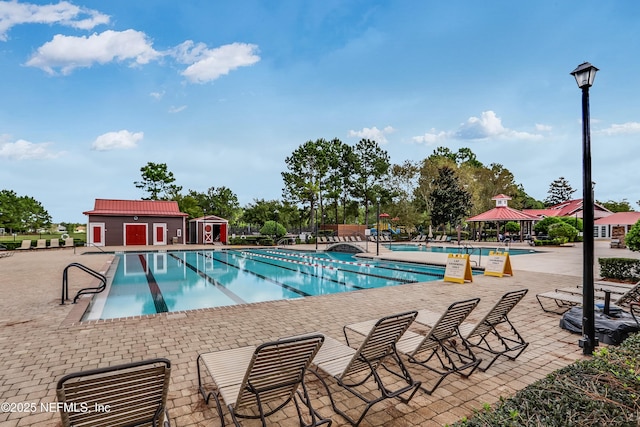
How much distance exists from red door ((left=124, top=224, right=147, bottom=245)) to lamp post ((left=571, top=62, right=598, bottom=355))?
30.9 m

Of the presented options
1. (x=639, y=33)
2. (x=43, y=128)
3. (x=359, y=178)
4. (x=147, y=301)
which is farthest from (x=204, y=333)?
(x=359, y=178)

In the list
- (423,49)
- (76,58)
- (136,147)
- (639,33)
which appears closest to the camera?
(639,33)

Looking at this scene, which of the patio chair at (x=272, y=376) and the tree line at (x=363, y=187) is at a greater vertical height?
the tree line at (x=363, y=187)

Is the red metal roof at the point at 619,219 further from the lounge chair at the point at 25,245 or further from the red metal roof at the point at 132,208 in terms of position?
the lounge chair at the point at 25,245

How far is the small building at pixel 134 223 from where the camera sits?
90.2 ft

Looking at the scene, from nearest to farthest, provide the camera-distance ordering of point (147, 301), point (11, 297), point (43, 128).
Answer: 1. point (11, 297)
2. point (147, 301)
3. point (43, 128)

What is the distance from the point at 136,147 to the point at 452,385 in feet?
133

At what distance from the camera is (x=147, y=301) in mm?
8773

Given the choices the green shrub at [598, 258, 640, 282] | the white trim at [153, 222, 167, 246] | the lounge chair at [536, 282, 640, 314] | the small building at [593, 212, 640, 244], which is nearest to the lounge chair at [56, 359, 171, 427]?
the lounge chair at [536, 282, 640, 314]

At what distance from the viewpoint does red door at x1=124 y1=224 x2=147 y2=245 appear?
93.9 feet

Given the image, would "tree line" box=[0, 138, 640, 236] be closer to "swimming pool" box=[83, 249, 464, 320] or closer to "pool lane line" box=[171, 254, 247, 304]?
"swimming pool" box=[83, 249, 464, 320]

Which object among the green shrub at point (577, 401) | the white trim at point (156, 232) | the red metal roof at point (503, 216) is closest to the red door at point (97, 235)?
the white trim at point (156, 232)

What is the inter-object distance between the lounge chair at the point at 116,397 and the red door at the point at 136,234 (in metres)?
30.5

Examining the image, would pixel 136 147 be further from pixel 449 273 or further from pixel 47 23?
pixel 449 273
